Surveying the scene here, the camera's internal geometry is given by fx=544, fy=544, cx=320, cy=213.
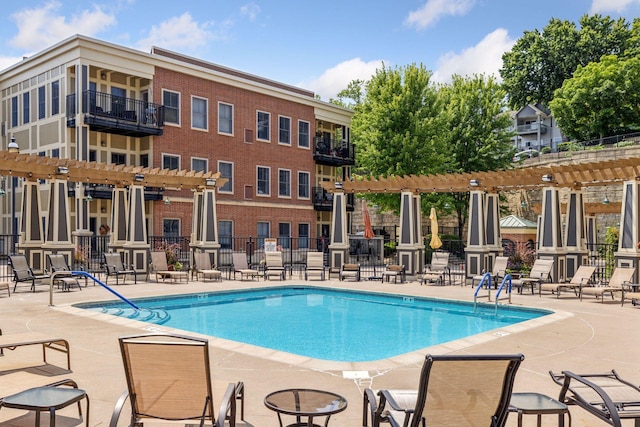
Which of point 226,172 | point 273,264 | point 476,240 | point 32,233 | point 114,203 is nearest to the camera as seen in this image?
point 32,233

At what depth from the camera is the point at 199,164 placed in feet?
92.2

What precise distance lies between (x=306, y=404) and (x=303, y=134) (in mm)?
30394

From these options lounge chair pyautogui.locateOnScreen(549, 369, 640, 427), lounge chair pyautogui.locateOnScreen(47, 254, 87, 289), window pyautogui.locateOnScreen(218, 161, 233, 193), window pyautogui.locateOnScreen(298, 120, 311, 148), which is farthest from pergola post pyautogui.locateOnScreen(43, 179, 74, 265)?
window pyautogui.locateOnScreen(298, 120, 311, 148)

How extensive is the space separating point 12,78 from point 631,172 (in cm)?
2803

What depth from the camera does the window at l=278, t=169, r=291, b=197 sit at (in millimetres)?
32125

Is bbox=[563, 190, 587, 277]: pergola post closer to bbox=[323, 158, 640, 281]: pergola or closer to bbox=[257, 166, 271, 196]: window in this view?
bbox=[323, 158, 640, 281]: pergola

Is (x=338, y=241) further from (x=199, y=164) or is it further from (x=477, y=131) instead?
(x=477, y=131)

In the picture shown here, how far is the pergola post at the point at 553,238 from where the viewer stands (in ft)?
54.3

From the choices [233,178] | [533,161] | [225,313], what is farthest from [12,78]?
[533,161]

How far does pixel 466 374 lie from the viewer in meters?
3.28

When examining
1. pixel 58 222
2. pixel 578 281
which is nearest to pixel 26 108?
pixel 58 222

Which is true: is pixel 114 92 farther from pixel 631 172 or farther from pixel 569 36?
pixel 569 36

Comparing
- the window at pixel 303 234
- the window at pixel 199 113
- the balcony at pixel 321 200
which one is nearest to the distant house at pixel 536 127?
the balcony at pixel 321 200

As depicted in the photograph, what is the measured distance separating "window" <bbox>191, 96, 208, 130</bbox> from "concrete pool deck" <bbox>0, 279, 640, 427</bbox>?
55.7 ft
